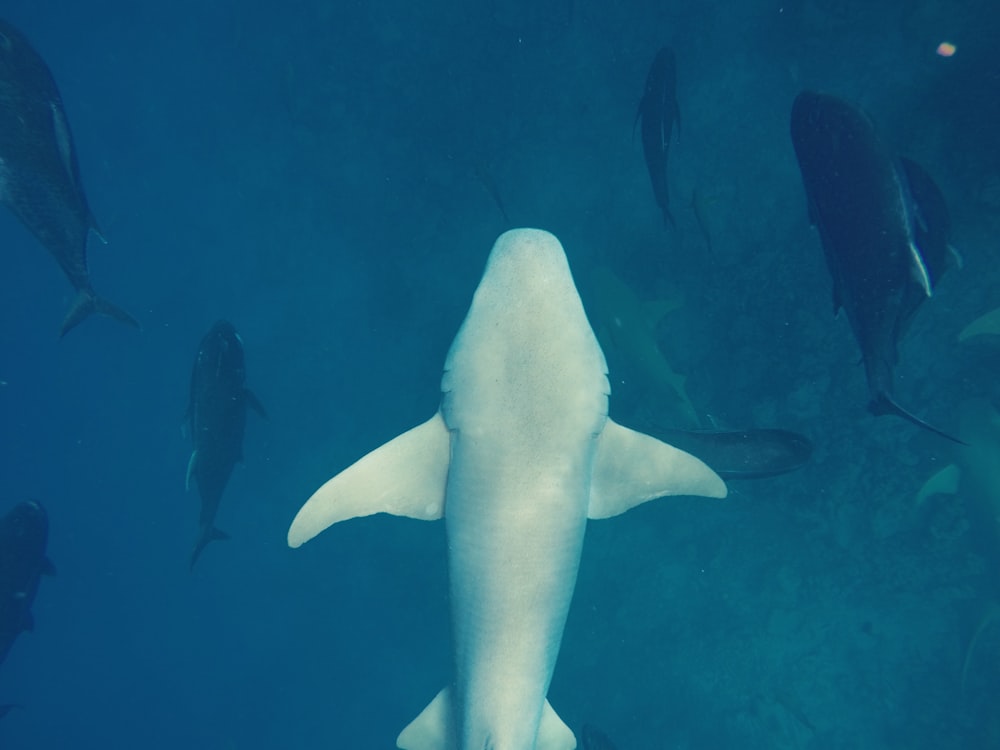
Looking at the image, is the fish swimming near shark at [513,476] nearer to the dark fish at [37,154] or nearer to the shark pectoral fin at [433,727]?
the shark pectoral fin at [433,727]

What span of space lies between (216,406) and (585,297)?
224 inches

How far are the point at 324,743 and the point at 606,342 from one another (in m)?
19.1

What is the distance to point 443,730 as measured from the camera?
4098mm

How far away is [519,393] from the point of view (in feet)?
10.6

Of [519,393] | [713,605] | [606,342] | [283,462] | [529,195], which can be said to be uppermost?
[529,195]

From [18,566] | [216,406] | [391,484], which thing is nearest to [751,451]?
[391,484]

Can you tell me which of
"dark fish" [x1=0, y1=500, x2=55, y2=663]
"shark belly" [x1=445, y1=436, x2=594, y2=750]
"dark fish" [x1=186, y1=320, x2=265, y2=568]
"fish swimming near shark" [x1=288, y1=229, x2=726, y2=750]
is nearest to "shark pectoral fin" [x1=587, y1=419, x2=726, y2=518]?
"fish swimming near shark" [x1=288, y1=229, x2=726, y2=750]

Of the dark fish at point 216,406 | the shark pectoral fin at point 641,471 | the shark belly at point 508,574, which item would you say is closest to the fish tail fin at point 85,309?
the dark fish at point 216,406

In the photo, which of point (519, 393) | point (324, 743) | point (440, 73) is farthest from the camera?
point (324, 743)

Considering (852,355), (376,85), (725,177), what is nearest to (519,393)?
(852,355)

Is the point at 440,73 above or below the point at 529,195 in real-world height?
above

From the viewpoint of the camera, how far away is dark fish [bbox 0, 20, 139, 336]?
348 centimetres

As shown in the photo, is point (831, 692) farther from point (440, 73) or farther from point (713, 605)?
point (440, 73)

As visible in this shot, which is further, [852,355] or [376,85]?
[376,85]
